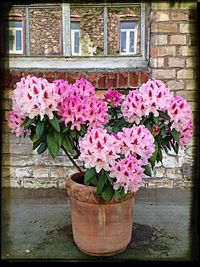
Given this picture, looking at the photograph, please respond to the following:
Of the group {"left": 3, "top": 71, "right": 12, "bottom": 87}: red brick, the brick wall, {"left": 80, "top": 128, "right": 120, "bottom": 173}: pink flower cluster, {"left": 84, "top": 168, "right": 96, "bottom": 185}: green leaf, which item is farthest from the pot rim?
{"left": 3, "top": 71, "right": 12, "bottom": 87}: red brick

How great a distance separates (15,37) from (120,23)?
2.70 ft

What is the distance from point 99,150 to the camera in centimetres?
147

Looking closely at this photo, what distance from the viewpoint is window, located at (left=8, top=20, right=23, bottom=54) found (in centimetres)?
262

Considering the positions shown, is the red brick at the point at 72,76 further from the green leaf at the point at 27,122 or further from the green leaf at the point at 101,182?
the green leaf at the point at 101,182

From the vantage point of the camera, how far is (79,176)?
193cm

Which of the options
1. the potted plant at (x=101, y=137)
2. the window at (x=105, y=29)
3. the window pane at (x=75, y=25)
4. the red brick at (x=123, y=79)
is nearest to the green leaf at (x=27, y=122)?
the potted plant at (x=101, y=137)

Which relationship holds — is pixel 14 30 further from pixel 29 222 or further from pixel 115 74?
pixel 29 222

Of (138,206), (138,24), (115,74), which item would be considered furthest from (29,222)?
(138,24)

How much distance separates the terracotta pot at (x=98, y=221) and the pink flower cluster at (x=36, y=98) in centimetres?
45

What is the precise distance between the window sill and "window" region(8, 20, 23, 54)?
0.18 feet

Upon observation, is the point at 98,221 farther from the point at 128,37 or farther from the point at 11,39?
the point at 11,39

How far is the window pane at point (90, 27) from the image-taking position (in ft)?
8.73

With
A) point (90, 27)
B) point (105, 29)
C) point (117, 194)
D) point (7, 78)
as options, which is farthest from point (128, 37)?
point (117, 194)

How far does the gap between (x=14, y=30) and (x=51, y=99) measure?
1340 mm
